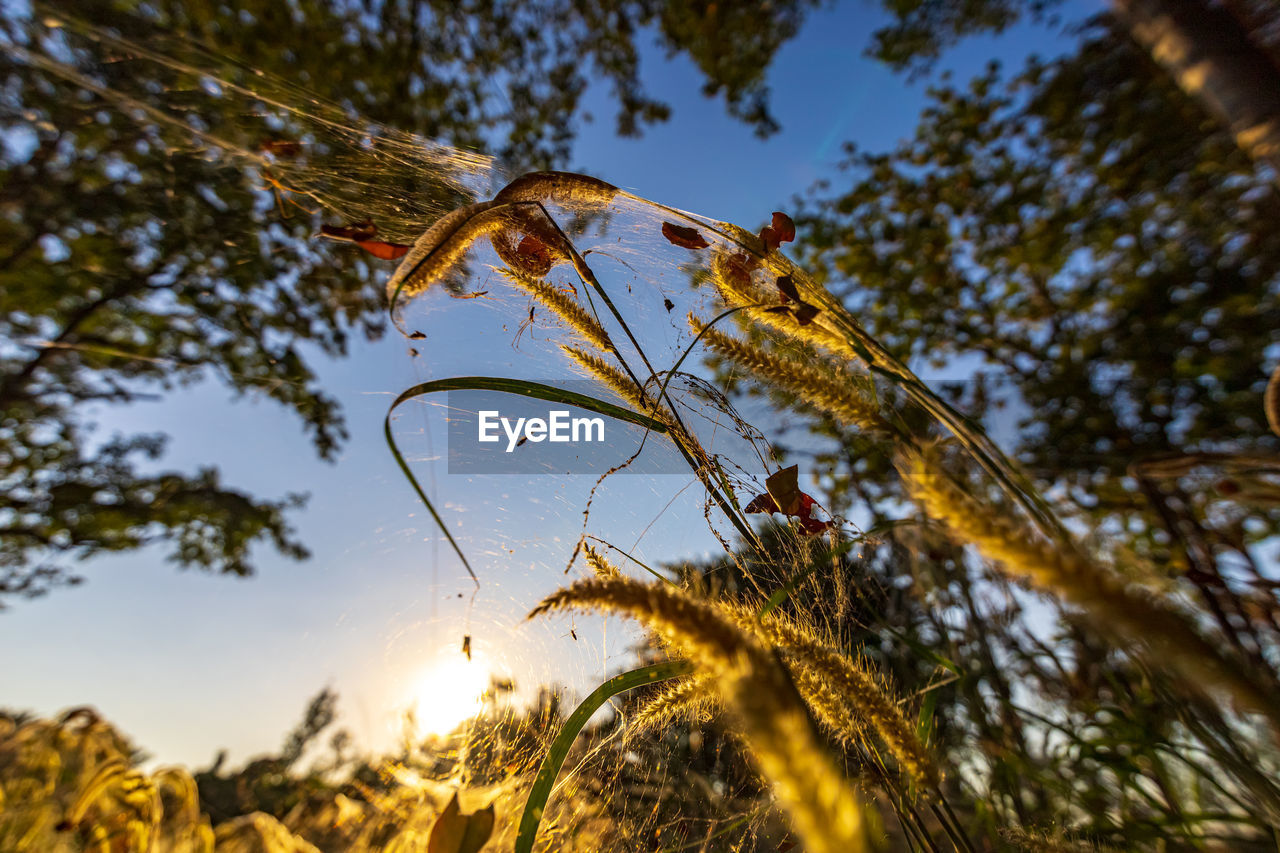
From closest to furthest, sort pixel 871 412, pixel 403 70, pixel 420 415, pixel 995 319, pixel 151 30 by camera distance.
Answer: pixel 871 412 < pixel 420 415 < pixel 151 30 < pixel 403 70 < pixel 995 319

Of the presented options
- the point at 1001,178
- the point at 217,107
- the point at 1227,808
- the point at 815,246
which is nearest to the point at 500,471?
the point at 217,107

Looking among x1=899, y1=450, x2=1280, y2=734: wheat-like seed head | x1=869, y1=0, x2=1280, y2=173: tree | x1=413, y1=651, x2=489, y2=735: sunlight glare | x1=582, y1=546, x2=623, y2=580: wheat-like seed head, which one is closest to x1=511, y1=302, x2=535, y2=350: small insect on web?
x1=582, y1=546, x2=623, y2=580: wheat-like seed head

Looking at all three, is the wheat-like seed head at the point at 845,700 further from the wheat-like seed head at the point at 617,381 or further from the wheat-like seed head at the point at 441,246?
the wheat-like seed head at the point at 441,246

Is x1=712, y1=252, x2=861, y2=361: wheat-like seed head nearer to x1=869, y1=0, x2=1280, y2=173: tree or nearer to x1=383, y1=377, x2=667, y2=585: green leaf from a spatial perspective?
x1=383, y1=377, x2=667, y2=585: green leaf

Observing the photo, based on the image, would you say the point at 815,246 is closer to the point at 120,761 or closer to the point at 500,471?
the point at 500,471

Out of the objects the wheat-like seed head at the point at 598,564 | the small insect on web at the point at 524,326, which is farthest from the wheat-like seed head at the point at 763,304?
the wheat-like seed head at the point at 598,564

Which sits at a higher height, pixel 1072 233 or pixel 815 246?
pixel 815 246

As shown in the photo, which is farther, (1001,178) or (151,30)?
(1001,178)

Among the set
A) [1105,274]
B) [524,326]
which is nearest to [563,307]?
[524,326]
